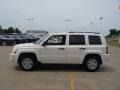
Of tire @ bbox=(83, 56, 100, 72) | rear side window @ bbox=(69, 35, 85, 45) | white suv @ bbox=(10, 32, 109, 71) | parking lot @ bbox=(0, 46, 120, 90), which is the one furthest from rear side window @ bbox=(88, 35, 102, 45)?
parking lot @ bbox=(0, 46, 120, 90)

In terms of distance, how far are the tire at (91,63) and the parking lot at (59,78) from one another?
0.90ft

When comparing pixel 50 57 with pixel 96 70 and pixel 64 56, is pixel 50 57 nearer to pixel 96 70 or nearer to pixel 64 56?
pixel 64 56

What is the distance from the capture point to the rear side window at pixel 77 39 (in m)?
14.4

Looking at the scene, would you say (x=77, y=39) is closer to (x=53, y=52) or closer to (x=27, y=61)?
(x=53, y=52)

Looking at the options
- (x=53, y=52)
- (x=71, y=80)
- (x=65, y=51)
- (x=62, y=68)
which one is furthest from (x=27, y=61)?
(x=71, y=80)

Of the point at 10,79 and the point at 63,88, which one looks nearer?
the point at 63,88

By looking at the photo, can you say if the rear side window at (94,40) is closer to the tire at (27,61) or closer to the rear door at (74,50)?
the rear door at (74,50)

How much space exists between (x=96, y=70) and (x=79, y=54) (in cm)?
118

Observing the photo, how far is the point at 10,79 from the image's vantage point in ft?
38.4

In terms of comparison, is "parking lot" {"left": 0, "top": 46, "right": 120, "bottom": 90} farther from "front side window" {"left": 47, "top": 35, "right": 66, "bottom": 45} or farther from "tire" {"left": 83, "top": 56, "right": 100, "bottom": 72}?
"front side window" {"left": 47, "top": 35, "right": 66, "bottom": 45}

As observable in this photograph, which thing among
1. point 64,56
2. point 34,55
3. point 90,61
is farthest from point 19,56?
point 90,61

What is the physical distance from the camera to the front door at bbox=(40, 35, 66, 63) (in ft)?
46.2

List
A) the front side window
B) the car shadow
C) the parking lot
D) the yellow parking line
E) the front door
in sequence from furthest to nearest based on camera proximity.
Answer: the car shadow, the front side window, the front door, the yellow parking line, the parking lot

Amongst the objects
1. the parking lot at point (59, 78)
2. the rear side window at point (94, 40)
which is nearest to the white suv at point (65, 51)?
the rear side window at point (94, 40)
